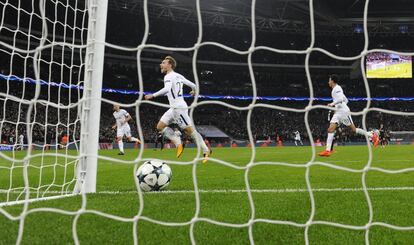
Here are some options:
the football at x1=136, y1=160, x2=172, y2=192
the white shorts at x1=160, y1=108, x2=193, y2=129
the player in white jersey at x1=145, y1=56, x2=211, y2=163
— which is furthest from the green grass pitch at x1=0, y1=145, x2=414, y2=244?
the white shorts at x1=160, y1=108, x2=193, y2=129

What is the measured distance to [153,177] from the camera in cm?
439

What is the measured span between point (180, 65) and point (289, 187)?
29.6 metres

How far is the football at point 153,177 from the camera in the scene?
14.4ft

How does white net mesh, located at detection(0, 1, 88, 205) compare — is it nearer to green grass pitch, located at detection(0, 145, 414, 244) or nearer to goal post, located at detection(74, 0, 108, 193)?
goal post, located at detection(74, 0, 108, 193)

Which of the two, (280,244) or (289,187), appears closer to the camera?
(280,244)

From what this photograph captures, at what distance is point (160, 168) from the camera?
448cm

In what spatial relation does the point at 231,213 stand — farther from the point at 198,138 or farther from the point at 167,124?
the point at 167,124

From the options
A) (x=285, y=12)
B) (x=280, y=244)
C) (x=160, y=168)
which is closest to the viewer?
(x=280, y=244)

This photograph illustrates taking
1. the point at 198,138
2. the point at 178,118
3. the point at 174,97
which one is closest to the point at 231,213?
the point at 198,138

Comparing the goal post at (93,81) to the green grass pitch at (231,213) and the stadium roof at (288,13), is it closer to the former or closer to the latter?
the green grass pitch at (231,213)

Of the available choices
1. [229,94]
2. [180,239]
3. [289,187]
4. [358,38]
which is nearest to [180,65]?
[229,94]

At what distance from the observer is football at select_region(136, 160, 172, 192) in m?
4.38

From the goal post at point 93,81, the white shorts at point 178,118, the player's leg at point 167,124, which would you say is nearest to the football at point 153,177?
the goal post at point 93,81

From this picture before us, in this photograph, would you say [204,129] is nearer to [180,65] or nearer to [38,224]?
[180,65]
